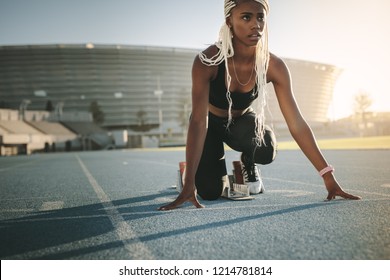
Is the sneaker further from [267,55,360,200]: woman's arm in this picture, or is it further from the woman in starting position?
[267,55,360,200]: woman's arm

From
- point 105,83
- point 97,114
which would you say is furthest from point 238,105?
point 105,83

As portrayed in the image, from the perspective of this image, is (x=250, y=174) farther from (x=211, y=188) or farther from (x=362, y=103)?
(x=362, y=103)

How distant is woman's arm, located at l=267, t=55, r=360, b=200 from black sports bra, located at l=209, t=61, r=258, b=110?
0.92 feet

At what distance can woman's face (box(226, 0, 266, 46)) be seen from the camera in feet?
9.71

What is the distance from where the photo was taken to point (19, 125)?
59.1 meters

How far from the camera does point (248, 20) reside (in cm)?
301

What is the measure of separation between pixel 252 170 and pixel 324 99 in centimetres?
13822

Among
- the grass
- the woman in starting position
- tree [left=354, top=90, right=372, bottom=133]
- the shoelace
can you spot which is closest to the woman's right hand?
the woman in starting position

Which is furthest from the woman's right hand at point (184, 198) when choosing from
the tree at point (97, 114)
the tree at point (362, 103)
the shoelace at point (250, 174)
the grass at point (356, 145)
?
the tree at point (97, 114)

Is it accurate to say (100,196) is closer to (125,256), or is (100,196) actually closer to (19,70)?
(125,256)

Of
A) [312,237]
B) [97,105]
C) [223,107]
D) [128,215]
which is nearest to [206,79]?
[223,107]

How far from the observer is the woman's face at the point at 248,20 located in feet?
9.71

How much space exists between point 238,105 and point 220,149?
0.68 meters

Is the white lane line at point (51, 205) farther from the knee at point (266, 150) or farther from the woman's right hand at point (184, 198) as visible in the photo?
the knee at point (266, 150)
